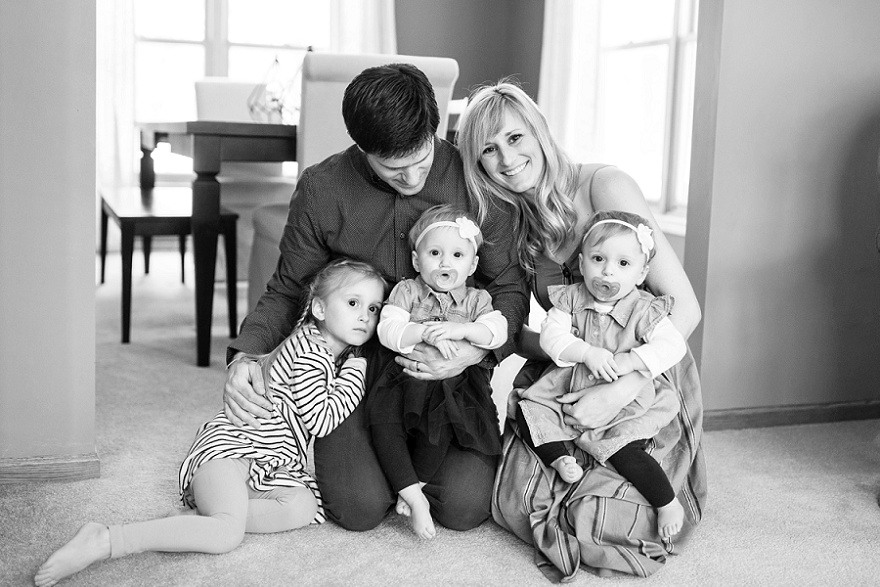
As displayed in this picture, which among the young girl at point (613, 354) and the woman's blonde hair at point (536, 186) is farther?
the woman's blonde hair at point (536, 186)

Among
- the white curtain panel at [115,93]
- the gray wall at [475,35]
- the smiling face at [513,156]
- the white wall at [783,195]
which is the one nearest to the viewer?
the smiling face at [513,156]

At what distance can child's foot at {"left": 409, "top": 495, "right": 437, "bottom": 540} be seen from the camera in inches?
63.8

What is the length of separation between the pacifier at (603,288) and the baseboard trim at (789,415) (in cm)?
91

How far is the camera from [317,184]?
5.93 ft

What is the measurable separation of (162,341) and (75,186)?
1.55 meters

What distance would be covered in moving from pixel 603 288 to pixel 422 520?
20.6 inches

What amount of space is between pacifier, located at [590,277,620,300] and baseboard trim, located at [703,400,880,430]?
2.98 ft

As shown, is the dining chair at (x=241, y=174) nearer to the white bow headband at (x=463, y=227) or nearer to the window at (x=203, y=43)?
the window at (x=203, y=43)

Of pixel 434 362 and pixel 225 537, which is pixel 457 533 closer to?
pixel 434 362

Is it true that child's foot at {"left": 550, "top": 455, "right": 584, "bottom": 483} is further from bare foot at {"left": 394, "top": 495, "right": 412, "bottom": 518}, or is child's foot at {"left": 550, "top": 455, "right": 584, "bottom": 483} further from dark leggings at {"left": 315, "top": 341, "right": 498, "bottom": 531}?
bare foot at {"left": 394, "top": 495, "right": 412, "bottom": 518}

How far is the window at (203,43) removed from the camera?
568cm

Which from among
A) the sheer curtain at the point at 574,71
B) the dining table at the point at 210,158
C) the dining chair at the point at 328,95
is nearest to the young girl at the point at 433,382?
the dining chair at the point at 328,95

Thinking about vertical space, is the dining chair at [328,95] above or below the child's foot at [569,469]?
above

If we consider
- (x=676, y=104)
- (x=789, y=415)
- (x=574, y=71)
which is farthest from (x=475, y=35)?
(x=789, y=415)
